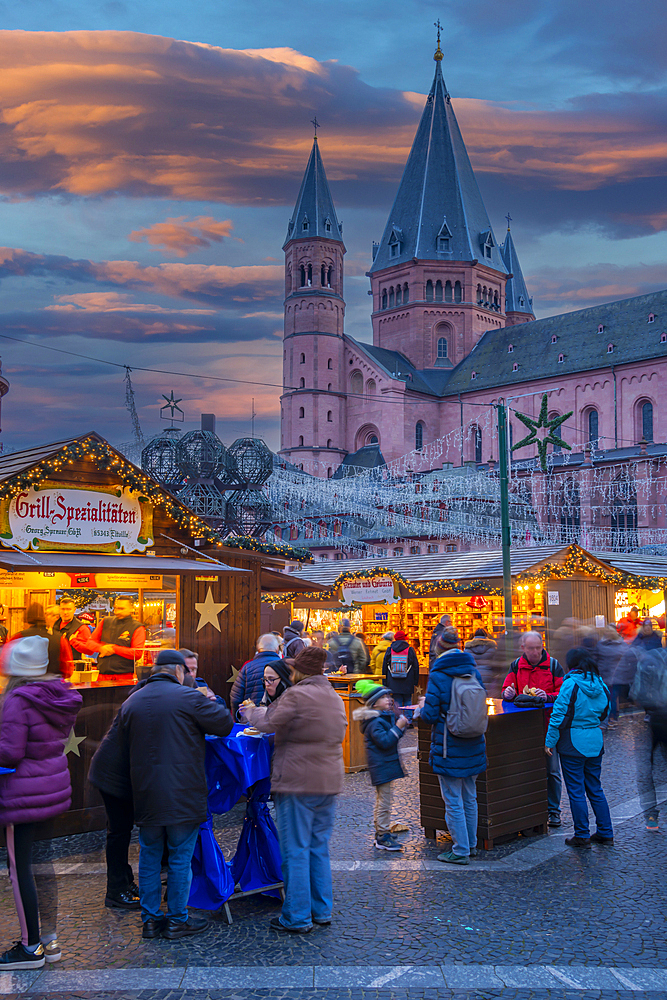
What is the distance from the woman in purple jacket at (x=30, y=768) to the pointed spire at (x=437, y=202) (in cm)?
7497

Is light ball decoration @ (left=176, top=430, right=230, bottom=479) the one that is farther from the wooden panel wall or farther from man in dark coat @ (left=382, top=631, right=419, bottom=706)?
the wooden panel wall

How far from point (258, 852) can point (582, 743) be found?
2.77 meters

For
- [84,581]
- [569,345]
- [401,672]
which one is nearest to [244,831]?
[84,581]

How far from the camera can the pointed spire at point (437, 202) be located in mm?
76375

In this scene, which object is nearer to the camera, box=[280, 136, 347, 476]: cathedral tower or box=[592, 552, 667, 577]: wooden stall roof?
box=[592, 552, 667, 577]: wooden stall roof

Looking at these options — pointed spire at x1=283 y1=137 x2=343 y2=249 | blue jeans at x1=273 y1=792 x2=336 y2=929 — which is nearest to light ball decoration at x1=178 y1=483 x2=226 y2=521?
blue jeans at x1=273 y1=792 x2=336 y2=929

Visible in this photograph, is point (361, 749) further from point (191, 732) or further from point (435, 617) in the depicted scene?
point (435, 617)

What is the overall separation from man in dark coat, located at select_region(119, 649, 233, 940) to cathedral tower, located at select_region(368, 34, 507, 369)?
72.9 metres

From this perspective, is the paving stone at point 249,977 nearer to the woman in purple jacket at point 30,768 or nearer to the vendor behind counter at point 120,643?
the woman in purple jacket at point 30,768

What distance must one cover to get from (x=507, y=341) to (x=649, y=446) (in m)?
22.3

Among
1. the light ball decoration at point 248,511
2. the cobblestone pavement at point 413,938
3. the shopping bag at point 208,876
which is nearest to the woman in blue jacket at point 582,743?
the cobblestone pavement at point 413,938

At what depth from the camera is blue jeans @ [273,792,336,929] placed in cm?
523

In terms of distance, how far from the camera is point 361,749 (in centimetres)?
1058

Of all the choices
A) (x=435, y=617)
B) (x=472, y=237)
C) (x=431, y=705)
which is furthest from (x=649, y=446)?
(x=431, y=705)
